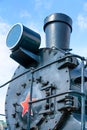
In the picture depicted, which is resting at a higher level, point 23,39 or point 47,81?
point 23,39

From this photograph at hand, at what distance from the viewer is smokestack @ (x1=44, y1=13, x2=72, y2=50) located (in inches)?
168

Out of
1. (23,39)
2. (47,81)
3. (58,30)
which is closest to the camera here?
(47,81)

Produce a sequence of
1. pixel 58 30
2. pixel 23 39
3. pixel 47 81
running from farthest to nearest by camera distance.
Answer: pixel 58 30
pixel 23 39
pixel 47 81

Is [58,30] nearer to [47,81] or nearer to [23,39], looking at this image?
[23,39]

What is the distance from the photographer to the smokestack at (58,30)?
4.26 meters

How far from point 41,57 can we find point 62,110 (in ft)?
3.58

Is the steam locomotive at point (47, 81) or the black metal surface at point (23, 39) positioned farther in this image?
the black metal surface at point (23, 39)

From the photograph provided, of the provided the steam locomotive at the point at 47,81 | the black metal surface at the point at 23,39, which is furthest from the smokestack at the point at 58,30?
the black metal surface at the point at 23,39

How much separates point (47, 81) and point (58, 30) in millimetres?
1016

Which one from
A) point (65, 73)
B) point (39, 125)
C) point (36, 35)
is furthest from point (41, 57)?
point (39, 125)

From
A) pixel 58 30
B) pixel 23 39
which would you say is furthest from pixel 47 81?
pixel 58 30

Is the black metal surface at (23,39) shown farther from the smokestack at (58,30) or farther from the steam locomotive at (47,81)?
the smokestack at (58,30)

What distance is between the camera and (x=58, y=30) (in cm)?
434

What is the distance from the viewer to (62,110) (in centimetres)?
323
